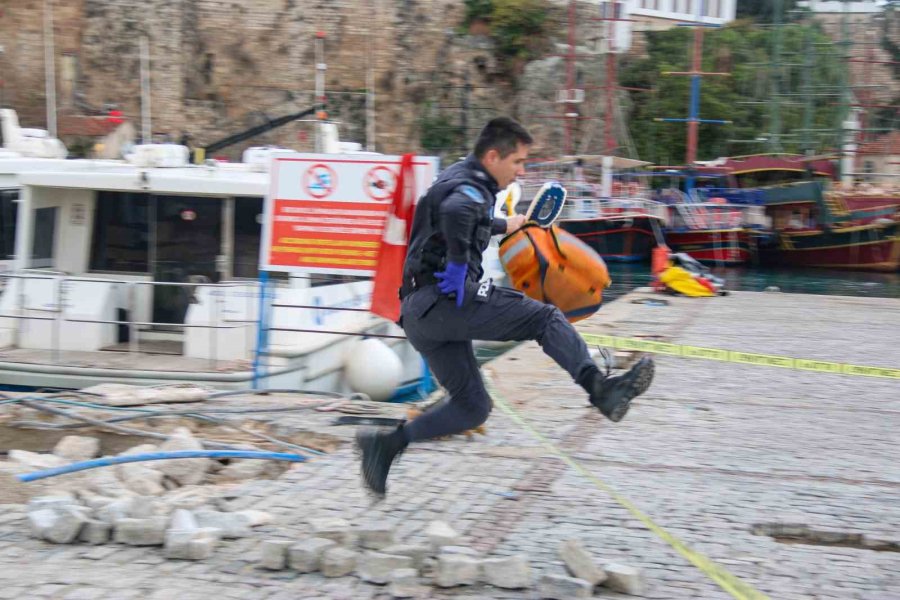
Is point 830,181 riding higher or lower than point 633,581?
higher

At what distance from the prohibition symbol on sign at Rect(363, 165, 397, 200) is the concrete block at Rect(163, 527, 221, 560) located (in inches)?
180

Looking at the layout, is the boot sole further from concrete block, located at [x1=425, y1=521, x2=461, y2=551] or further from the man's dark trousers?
concrete block, located at [x1=425, y1=521, x2=461, y2=551]

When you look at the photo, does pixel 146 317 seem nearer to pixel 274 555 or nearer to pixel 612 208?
pixel 274 555

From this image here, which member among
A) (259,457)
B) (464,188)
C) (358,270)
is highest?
(464,188)

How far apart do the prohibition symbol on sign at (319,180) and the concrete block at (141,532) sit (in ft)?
15.0

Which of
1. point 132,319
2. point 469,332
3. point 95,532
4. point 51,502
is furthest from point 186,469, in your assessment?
point 132,319

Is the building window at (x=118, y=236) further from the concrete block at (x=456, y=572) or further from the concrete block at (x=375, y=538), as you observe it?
the concrete block at (x=456, y=572)

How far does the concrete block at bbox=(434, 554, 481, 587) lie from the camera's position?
4098 millimetres

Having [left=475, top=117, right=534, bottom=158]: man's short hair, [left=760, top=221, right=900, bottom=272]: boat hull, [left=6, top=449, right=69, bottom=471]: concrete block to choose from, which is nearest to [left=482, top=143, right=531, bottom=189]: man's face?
[left=475, top=117, right=534, bottom=158]: man's short hair

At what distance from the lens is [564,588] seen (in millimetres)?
3971

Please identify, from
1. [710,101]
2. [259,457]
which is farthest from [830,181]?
[259,457]

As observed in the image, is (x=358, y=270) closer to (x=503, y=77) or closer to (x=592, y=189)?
(x=592, y=189)

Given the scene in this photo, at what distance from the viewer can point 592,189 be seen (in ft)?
134

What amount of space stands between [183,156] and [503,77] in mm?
39287
